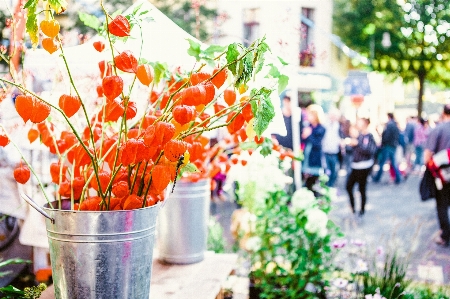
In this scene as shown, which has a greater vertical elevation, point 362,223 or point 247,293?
point 247,293

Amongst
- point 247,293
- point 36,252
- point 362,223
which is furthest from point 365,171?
point 36,252

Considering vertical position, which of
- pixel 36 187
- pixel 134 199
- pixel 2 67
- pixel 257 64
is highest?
pixel 2 67

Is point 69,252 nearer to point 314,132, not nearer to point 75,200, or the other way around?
point 75,200

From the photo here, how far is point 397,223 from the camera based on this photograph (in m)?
6.91

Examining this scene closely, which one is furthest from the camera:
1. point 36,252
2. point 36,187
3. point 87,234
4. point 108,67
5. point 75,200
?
point 36,252

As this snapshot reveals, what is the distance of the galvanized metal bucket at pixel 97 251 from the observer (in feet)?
4.76

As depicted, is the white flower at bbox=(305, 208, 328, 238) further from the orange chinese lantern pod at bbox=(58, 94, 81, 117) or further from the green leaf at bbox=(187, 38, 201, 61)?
the orange chinese lantern pod at bbox=(58, 94, 81, 117)

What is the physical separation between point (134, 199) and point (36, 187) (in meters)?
1.57

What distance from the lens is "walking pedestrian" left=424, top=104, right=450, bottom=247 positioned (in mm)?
5531

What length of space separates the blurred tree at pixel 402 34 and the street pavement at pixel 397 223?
22.9 feet

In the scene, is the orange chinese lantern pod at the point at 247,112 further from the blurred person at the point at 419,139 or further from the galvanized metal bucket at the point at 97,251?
the blurred person at the point at 419,139

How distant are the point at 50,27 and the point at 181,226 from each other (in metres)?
1.19

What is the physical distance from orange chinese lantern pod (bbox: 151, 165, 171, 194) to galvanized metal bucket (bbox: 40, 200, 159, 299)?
0.12 m

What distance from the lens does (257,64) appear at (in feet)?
4.85
